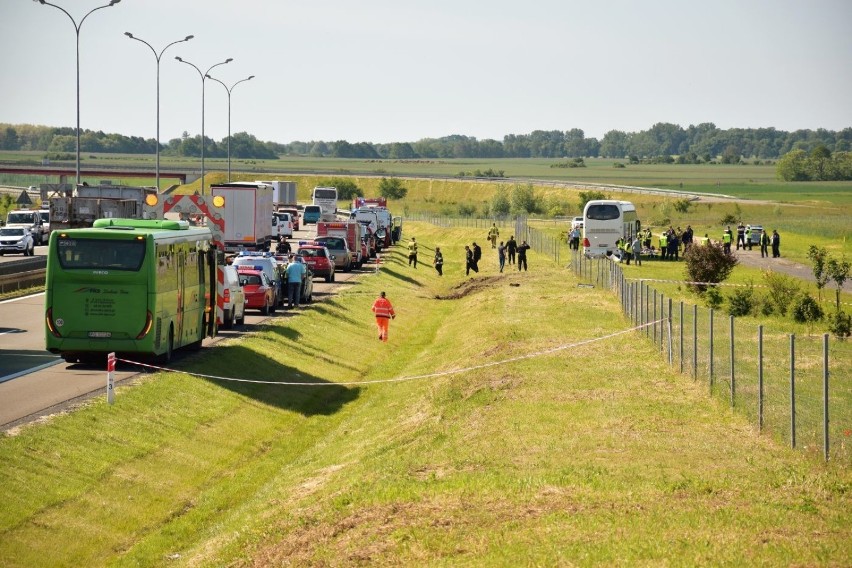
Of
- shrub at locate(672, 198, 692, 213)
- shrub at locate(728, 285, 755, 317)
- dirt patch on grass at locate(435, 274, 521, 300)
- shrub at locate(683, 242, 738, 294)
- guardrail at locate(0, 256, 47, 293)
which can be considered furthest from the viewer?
shrub at locate(672, 198, 692, 213)

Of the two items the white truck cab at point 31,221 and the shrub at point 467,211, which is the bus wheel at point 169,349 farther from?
the shrub at point 467,211

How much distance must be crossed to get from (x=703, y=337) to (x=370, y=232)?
158ft

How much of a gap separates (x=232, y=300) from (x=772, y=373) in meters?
16.6

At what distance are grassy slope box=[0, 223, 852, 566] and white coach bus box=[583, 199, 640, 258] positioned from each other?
128 ft

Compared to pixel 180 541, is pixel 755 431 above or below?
above

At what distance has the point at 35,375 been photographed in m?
25.9

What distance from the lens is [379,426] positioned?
81.0 feet

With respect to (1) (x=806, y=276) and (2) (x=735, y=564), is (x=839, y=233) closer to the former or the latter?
(1) (x=806, y=276)

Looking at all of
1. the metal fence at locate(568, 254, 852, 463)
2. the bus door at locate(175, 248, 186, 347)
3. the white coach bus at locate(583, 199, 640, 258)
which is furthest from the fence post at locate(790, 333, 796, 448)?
the white coach bus at locate(583, 199, 640, 258)

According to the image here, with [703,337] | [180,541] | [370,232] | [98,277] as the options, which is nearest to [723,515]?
[180,541]

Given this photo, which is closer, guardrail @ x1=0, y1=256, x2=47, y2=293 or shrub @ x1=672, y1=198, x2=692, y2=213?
guardrail @ x1=0, y1=256, x2=47, y2=293

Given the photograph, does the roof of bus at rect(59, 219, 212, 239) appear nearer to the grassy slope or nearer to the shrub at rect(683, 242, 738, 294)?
the grassy slope

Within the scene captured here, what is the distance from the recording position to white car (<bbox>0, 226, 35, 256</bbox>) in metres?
65.5

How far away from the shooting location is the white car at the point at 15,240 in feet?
215
